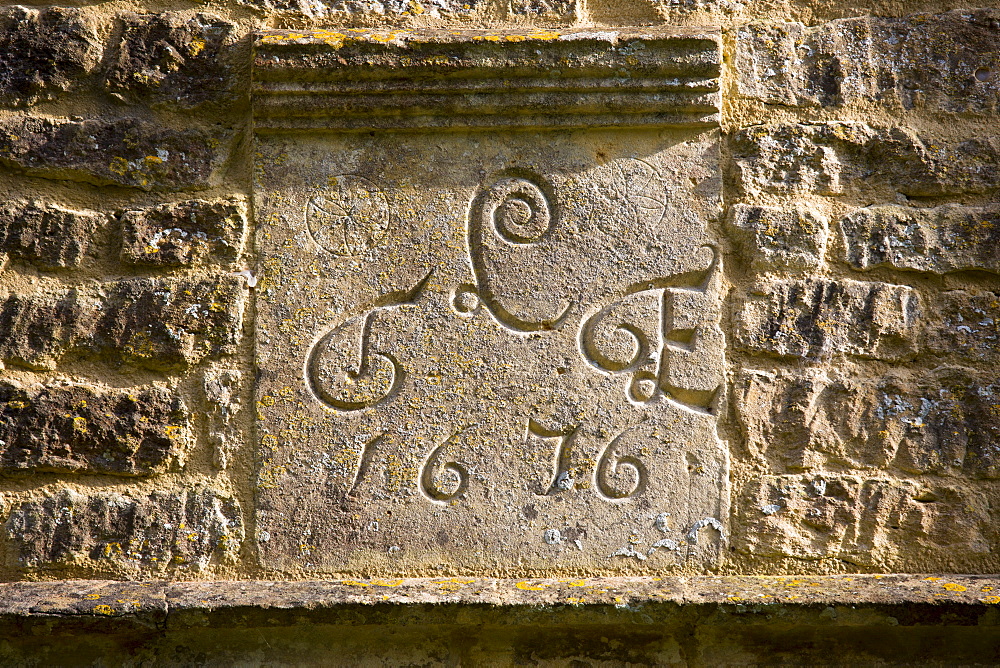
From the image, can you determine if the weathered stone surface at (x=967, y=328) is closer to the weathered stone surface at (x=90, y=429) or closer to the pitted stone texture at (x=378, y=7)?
the pitted stone texture at (x=378, y=7)

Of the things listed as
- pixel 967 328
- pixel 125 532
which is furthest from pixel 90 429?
pixel 967 328

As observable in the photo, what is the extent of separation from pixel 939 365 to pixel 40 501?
7.12 ft

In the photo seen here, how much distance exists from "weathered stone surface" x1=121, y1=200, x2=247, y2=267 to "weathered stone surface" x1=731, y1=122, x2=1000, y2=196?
1.26 meters

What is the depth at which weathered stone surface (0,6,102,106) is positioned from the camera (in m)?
2.05

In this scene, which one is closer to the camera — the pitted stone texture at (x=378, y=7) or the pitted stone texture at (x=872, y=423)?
the pitted stone texture at (x=872, y=423)

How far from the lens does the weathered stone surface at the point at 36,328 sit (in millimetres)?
1956

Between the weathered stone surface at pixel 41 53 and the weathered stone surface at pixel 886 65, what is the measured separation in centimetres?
166

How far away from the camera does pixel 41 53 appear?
206 cm

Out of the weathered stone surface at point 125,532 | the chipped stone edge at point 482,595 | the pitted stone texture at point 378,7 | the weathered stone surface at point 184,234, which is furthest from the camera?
the pitted stone texture at point 378,7

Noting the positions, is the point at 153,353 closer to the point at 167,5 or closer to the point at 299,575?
the point at 299,575

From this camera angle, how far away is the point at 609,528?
1.92 meters

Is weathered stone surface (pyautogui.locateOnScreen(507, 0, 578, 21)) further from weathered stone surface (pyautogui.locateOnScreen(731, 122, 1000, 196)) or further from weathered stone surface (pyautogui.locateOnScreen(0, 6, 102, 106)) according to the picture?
weathered stone surface (pyautogui.locateOnScreen(0, 6, 102, 106))

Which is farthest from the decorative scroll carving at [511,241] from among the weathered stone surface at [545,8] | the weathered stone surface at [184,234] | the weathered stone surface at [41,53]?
the weathered stone surface at [41,53]

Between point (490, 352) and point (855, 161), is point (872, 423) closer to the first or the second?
point (855, 161)
